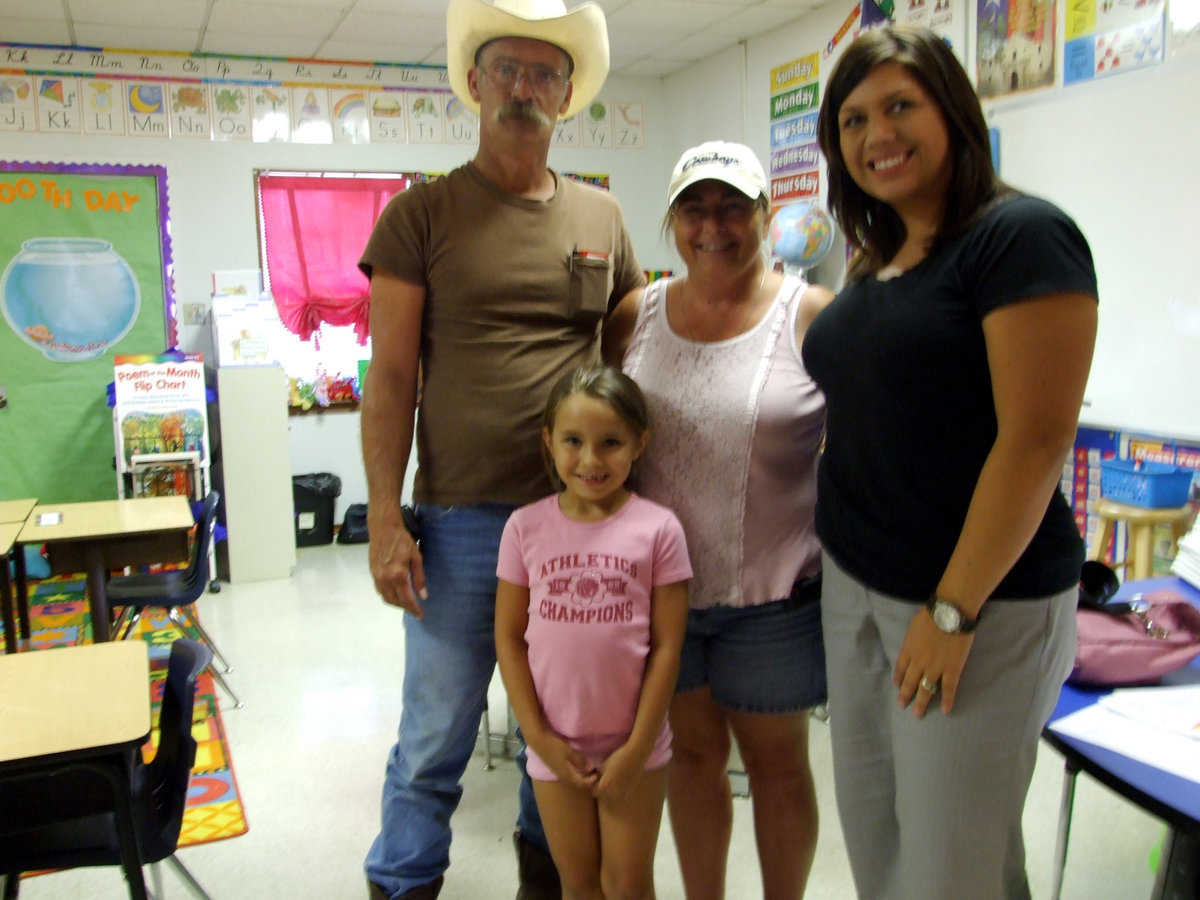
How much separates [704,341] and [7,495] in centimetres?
492

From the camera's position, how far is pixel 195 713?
10.9 feet

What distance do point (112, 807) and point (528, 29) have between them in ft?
5.00

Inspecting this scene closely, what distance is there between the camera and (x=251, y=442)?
16.1 feet

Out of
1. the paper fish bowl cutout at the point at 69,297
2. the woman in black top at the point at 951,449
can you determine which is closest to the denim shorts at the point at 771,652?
the woman in black top at the point at 951,449

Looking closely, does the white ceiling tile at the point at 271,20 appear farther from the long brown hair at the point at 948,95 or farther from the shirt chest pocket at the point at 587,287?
the long brown hair at the point at 948,95

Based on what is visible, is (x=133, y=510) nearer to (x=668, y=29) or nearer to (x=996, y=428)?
(x=996, y=428)

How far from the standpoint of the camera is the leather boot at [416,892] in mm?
1751

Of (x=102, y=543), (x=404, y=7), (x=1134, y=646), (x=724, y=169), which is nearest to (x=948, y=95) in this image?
(x=724, y=169)

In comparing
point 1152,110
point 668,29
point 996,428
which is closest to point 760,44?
point 668,29

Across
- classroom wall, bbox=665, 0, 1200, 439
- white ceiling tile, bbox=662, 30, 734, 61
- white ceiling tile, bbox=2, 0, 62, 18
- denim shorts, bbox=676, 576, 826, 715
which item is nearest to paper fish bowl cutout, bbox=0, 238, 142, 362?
white ceiling tile, bbox=2, 0, 62, 18

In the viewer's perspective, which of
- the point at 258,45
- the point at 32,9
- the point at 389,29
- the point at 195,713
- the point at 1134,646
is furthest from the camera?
the point at 258,45

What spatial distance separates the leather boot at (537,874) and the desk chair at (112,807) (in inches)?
26.3

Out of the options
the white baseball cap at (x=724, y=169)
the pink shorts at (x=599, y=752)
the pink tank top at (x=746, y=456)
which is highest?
the white baseball cap at (x=724, y=169)

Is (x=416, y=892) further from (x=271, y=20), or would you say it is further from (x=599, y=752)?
(x=271, y=20)
